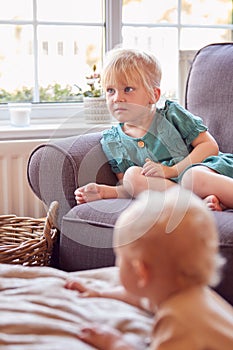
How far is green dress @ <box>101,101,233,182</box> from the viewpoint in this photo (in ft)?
7.23

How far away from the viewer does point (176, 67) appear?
10.5ft

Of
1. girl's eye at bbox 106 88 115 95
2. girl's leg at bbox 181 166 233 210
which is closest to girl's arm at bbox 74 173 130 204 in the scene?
girl's leg at bbox 181 166 233 210

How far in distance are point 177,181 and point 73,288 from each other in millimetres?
686

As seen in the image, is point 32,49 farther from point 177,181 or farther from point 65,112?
point 177,181

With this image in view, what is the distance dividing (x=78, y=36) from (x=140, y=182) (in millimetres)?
1137

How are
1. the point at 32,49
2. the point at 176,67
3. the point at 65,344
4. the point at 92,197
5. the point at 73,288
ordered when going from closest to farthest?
the point at 65,344
the point at 73,288
the point at 92,197
the point at 32,49
the point at 176,67

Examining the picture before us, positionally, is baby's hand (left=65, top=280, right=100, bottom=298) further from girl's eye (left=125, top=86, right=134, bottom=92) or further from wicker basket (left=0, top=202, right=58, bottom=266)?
girl's eye (left=125, top=86, right=134, bottom=92)

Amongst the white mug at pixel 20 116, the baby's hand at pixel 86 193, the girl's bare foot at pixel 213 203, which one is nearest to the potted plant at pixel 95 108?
the white mug at pixel 20 116

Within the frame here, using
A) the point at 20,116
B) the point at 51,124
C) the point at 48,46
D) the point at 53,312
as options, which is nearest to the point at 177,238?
the point at 53,312

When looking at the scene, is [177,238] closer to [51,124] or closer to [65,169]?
[65,169]

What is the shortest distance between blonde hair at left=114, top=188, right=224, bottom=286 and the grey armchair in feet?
1.81

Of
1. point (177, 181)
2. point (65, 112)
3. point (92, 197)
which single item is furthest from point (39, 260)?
point (65, 112)

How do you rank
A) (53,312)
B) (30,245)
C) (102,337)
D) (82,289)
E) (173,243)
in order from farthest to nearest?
(30,245)
(82,289)
(53,312)
(102,337)
(173,243)

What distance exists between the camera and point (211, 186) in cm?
203
